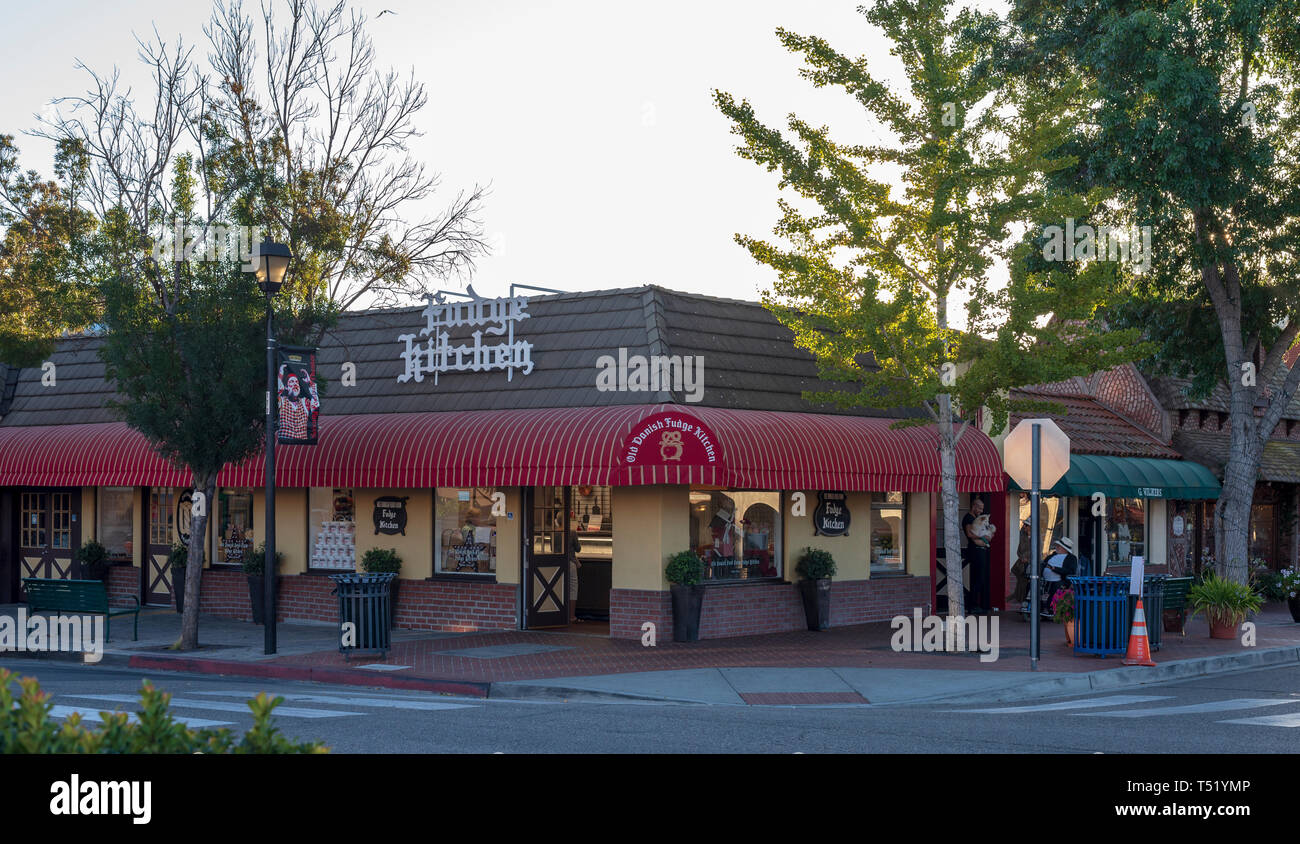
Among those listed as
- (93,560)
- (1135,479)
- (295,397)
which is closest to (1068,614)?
(1135,479)

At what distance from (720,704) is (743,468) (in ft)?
15.7

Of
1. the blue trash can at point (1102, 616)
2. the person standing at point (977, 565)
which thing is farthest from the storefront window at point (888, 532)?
the blue trash can at point (1102, 616)

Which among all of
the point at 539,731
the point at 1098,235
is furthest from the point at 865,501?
the point at 539,731

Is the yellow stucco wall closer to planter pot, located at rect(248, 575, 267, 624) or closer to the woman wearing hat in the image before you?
the woman wearing hat

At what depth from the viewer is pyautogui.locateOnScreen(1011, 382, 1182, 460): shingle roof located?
2523 centimetres

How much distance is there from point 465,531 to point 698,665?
572cm

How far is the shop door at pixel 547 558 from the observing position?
19.6 metres

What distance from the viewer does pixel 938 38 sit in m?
17.2

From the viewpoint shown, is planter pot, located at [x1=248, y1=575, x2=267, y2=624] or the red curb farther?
planter pot, located at [x1=248, y1=575, x2=267, y2=624]

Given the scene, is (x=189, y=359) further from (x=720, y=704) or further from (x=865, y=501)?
(x=865, y=501)

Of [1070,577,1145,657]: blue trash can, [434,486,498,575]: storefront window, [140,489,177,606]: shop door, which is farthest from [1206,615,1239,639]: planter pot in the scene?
[140,489,177,606]: shop door

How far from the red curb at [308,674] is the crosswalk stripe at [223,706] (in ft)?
8.63

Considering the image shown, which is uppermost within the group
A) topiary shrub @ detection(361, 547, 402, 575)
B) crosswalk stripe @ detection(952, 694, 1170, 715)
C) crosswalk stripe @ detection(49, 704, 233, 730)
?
topiary shrub @ detection(361, 547, 402, 575)

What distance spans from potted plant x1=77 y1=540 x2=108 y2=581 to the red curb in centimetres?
756
